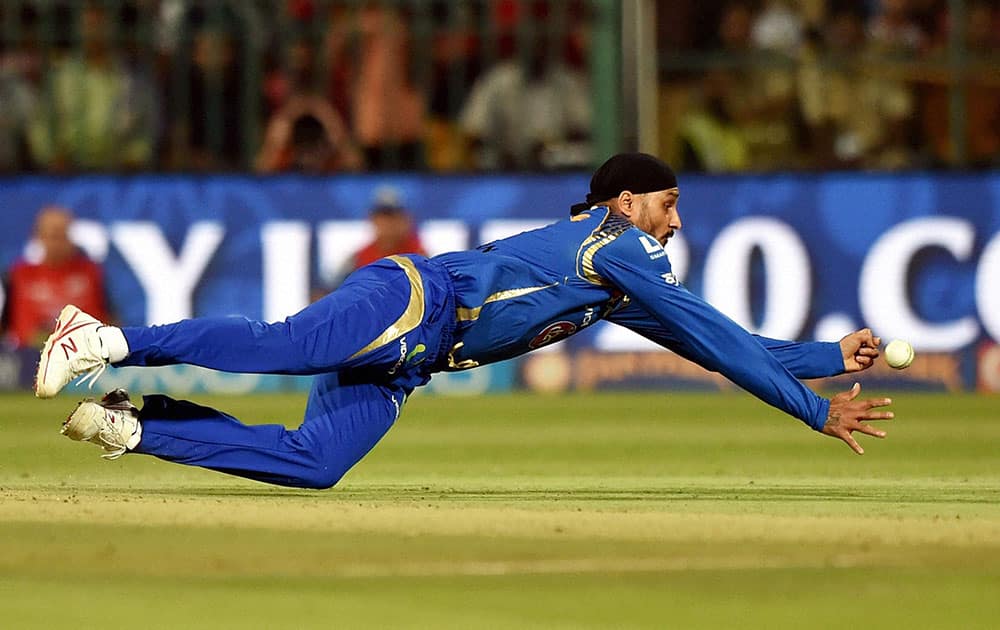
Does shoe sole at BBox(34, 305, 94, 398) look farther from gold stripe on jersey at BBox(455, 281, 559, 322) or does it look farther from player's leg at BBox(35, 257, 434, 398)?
gold stripe on jersey at BBox(455, 281, 559, 322)

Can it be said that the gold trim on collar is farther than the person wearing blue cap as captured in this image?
Yes

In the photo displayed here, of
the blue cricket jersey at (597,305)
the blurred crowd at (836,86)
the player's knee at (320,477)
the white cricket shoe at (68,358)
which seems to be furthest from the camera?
the blurred crowd at (836,86)

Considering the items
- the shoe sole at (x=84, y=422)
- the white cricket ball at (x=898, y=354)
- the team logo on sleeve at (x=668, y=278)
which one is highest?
the team logo on sleeve at (x=668, y=278)

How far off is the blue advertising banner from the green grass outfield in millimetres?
4396

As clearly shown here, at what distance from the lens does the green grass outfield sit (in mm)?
5316

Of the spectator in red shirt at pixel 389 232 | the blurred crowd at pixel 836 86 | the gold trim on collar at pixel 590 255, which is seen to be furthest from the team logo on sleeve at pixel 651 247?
the blurred crowd at pixel 836 86

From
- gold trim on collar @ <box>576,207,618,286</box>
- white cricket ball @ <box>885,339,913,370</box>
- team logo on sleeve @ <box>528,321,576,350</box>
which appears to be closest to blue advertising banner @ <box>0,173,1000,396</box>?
team logo on sleeve @ <box>528,321,576,350</box>

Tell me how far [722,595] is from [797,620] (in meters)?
0.46

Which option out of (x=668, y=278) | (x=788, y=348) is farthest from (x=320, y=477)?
(x=788, y=348)

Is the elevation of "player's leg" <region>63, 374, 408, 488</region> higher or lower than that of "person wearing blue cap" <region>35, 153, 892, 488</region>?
lower

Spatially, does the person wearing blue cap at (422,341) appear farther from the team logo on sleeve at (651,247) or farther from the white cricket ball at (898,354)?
the white cricket ball at (898,354)

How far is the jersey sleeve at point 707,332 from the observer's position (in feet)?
24.4

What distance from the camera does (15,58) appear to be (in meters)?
16.7

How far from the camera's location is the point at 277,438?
769cm
